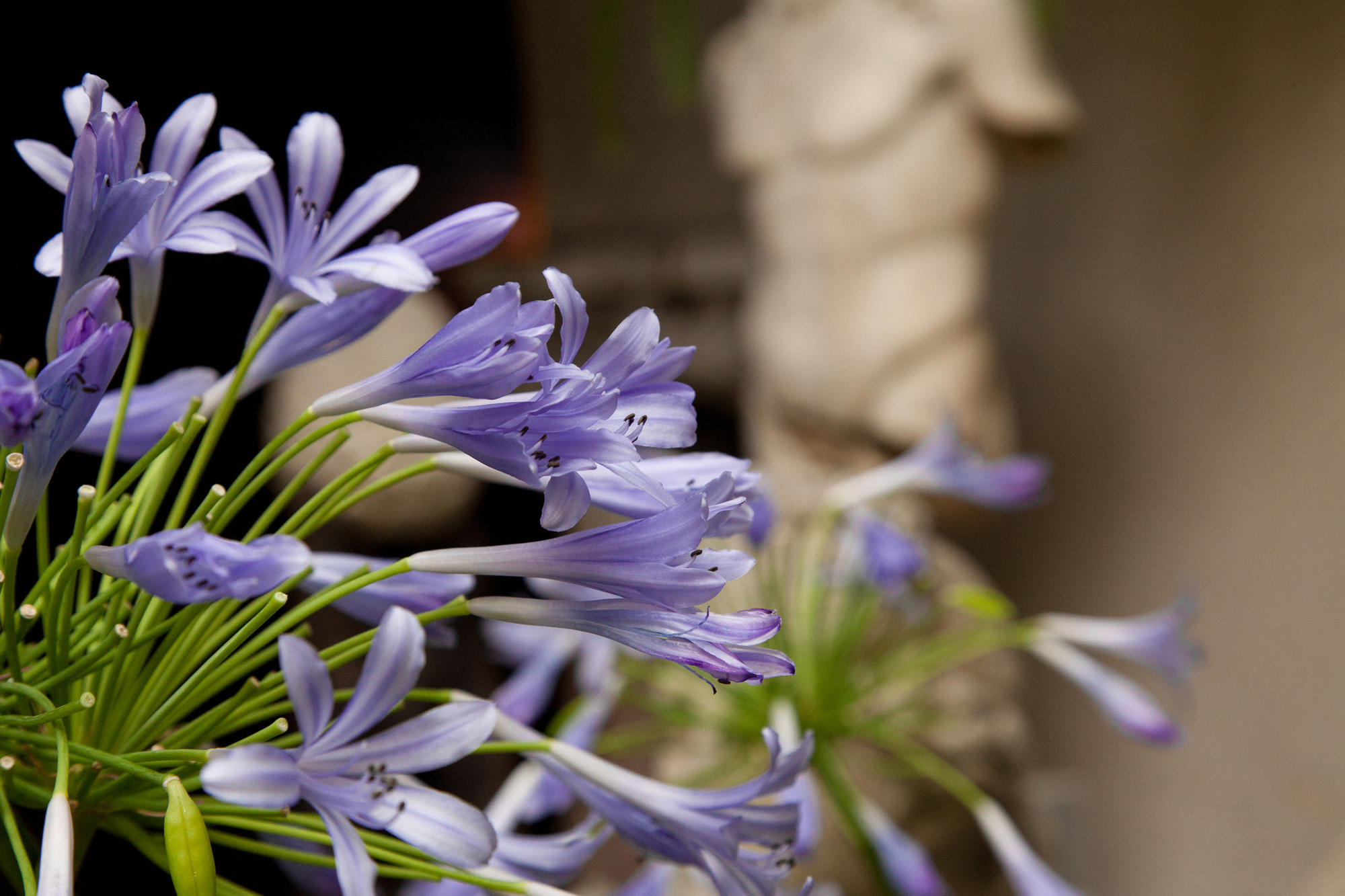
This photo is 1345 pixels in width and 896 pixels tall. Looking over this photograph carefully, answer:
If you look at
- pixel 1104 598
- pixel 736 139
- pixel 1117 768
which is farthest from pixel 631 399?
pixel 1117 768

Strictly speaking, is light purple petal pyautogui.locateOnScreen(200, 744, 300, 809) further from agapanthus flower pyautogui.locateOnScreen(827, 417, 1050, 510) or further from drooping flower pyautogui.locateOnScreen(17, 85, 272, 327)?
agapanthus flower pyautogui.locateOnScreen(827, 417, 1050, 510)

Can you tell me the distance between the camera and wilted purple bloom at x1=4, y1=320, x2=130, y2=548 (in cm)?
22

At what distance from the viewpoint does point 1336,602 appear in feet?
4.37

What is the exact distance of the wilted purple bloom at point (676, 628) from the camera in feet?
0.78

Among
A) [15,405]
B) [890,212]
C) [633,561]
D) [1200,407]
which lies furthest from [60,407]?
[1200,407]

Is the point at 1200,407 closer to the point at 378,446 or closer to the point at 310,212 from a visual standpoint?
the point at 378,446

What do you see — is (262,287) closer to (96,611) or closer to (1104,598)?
(96,611)

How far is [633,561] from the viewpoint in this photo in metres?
0.24

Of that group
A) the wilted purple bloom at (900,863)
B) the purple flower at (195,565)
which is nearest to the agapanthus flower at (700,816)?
the purple flower at (195,565)

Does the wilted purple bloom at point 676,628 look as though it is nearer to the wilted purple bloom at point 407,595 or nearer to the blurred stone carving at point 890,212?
the wilted purple bloom at point 407,595

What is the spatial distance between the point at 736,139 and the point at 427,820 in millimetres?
1145

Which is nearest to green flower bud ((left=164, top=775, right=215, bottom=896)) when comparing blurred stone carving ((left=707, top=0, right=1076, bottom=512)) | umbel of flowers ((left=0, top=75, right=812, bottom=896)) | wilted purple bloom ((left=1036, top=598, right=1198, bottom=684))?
umbel of flowers ((left=0, top=75, right=812, bottom=896))

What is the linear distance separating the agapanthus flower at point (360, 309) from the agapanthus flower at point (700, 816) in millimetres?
121

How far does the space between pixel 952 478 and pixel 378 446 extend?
425mm
